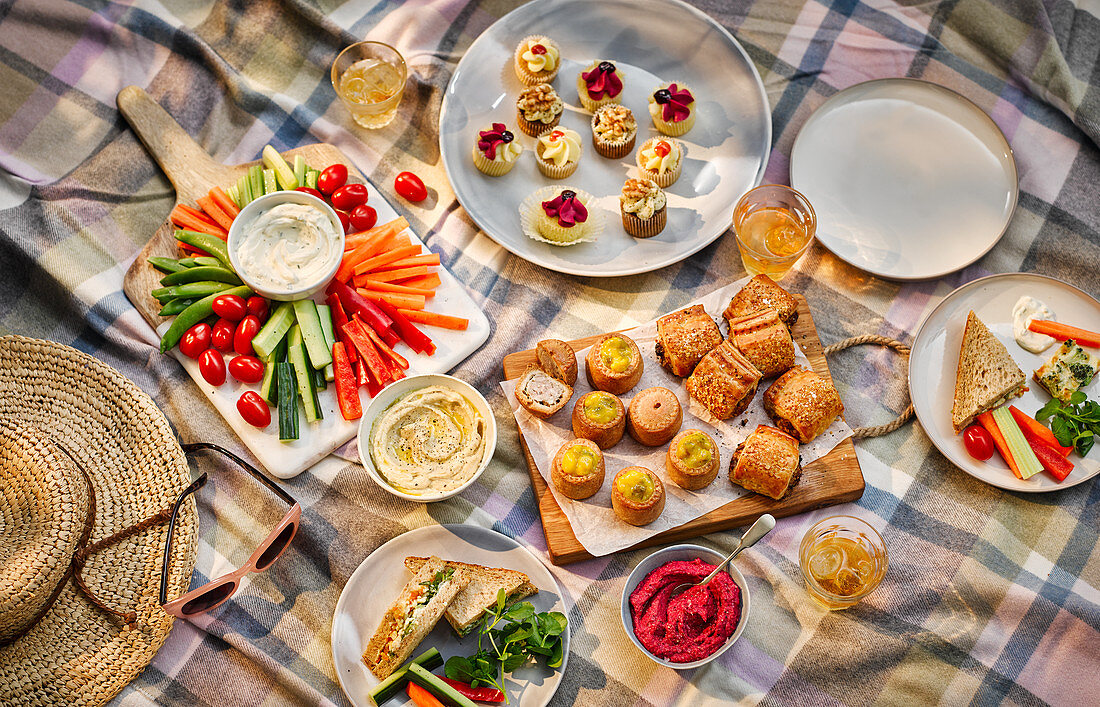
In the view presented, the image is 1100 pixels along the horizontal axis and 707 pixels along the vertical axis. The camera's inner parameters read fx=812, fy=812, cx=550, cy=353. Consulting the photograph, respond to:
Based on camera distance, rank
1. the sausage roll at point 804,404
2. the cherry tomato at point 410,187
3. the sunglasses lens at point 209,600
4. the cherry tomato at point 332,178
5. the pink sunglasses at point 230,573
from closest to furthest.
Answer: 1. the pink sunglasses at point 230,573
2. the sunglasses lens at point 209,600
3. the sausage roll at point 804,404
4. the cherry tomato at point 332,178
5. the cherry tomato at point 410,187

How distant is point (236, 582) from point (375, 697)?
2.52ft

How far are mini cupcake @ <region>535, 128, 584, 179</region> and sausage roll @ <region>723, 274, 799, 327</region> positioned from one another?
1.16 m

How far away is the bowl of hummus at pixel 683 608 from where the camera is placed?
11.4 feet

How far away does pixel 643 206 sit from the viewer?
4168 millimetres

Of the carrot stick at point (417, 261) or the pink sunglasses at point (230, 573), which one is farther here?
the carrot stick at point (417, 261)

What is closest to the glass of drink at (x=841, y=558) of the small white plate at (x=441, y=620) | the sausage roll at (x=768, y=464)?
the sausage roll at (x=768, y=464)

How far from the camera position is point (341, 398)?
3945 mm

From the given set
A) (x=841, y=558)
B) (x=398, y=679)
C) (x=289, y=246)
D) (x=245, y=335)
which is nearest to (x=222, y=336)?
(x=245, y=335)

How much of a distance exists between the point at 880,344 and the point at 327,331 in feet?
9.29

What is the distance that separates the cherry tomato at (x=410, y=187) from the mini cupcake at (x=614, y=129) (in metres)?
0.99

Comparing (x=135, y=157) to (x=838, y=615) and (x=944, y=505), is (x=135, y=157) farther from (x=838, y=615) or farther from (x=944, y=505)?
(x=944, y=505)

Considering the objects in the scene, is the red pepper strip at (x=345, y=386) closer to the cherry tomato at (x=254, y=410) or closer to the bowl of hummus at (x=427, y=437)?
the bowl of hummus at (x=427, y=437)

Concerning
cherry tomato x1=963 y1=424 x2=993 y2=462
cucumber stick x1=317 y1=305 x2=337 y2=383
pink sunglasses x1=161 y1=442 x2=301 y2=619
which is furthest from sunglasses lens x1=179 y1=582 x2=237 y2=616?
cherry tomato x1=963 y1=424 x2=993 y2=462

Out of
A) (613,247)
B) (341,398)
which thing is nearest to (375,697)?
(341,398)
